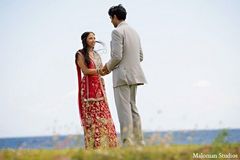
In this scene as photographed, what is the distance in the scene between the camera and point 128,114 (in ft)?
34.7

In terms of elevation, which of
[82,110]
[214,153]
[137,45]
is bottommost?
[214,153]

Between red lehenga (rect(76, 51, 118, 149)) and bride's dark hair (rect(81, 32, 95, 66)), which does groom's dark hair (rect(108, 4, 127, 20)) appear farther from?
red lehenga (rect(76, 51, 118, 149))

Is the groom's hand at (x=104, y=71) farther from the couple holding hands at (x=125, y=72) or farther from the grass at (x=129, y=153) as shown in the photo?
the grass at (x=129, y=153)

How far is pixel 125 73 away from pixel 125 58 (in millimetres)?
275

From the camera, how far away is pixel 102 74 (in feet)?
38.1

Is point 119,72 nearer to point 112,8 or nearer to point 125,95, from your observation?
point 125,95

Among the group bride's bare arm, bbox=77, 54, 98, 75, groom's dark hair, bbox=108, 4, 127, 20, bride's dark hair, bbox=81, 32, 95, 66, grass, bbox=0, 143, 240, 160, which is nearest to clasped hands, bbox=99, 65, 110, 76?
bride's bare arm, bbox=77, 54, 98, 75

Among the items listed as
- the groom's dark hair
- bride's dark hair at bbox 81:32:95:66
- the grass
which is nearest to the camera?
Answer: the grass

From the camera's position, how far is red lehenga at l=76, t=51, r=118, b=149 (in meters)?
12.3

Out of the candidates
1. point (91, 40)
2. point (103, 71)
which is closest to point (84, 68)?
point (91, 40)

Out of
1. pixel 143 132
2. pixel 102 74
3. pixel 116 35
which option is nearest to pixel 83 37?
pixel 102 74

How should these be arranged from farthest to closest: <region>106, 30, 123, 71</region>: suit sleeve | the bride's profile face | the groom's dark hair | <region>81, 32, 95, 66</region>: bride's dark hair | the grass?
<region>81, 32, 95, 66</region>: bride's dark hair < the bride's profile face < the groom's dark hair < <region>106, 30, 123, 71</region>: suit sleeve < the grass

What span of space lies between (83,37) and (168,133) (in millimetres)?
3150

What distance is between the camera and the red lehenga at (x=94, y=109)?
12273 mm
